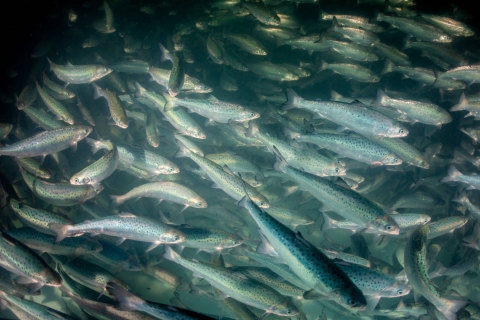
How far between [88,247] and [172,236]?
1158 mm

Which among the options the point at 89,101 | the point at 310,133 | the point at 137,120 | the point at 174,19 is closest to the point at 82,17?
the point at 174,19

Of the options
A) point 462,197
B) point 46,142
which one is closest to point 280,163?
point 46,142

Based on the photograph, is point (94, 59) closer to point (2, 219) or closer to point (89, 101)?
point (89, 101)

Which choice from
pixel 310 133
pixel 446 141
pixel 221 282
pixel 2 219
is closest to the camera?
pixel 221 282

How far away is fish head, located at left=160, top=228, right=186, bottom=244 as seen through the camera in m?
3.67

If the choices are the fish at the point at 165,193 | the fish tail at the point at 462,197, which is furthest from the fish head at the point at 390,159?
the fish at the point at 165,193

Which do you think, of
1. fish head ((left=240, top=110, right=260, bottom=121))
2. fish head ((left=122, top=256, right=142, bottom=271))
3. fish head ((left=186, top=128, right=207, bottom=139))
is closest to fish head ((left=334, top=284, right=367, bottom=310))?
fish head ((left=122, top=256, right=142, bottom=271))

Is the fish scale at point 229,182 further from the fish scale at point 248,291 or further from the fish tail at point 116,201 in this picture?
the fish tail at point 116,201

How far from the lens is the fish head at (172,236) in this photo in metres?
3.67

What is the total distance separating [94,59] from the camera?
289 inches

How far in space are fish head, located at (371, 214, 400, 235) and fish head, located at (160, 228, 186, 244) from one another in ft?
9.13

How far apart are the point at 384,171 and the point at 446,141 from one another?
6.08 ft

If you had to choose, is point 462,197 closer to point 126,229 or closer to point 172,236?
point 172,236

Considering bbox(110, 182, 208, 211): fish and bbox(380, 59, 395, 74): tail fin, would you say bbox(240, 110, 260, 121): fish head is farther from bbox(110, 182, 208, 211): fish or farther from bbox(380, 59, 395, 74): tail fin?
bbox(380, 59, 395, 74): tail fin
